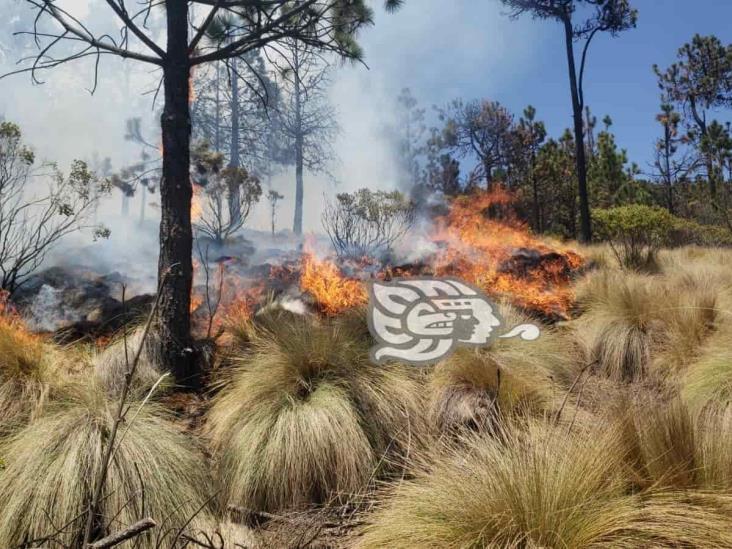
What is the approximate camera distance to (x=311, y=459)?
2914mm

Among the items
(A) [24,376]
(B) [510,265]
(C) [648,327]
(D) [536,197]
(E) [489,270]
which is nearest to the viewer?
(A) [24,376]

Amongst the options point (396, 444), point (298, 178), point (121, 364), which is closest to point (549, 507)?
point (396, 444)

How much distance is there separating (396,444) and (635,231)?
29.1ft

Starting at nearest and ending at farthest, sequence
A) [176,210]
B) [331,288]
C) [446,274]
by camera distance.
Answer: [176,210], [331,288], [446,274]

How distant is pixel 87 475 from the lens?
7.77 ft

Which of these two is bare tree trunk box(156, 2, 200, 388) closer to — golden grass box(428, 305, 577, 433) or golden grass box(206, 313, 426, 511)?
golden grass box(206, 313, 426, 511)

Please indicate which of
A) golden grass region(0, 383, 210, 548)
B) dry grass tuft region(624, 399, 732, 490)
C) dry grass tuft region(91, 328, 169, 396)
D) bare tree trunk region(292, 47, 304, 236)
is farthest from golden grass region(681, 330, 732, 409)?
bare tree trunk region(292, 47, 304, 236)

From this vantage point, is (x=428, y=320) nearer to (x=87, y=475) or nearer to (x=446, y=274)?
(x=87, y=475)

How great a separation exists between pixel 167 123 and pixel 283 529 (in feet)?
11.4

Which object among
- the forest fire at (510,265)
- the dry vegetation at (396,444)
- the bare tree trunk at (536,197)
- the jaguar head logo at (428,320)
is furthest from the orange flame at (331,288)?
the bare tree trunk at (536,197)

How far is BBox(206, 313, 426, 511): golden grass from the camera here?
9.47 feet

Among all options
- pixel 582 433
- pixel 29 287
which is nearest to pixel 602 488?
pixel 582 433

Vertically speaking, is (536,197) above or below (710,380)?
above

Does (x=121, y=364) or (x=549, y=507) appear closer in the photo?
(x=549, y=507)
